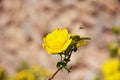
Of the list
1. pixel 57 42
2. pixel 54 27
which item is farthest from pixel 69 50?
pixel 54 27

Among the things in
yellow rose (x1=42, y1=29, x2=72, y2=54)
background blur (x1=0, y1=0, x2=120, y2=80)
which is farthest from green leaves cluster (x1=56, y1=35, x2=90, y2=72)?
background blur (x1=0, y1=0, x2=120, y2=80)

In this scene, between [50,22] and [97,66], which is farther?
[50,22]

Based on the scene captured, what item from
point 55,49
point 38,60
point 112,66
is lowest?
point 38,60

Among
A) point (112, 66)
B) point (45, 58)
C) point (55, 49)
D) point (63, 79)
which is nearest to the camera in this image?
point (55, 49)

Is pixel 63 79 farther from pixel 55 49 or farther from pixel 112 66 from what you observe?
pixel 112 66

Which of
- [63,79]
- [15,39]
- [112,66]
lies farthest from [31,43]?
[63,79]

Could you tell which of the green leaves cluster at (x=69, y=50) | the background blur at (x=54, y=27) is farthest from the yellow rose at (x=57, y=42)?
the background blur at (x=54, y=27)

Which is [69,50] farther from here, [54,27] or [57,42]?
[54,27]
